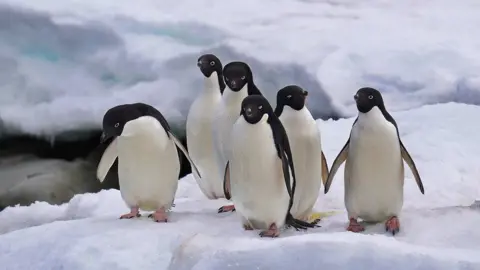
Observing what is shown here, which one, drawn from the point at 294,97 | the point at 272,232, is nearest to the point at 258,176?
the point at 272,232

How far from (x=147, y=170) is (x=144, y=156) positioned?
0.16ft

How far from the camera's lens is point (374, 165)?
2.03 metres

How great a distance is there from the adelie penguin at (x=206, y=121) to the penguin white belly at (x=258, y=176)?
1.54 ft

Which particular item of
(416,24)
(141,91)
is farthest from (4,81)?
(416,24)

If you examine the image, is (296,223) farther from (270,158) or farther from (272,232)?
(270,158)

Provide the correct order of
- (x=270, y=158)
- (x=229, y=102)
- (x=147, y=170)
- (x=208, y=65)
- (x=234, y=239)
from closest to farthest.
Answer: (x=234, y=239) → (x=270, y=158) → (x=147, y=170) → (x=229, y=102) → (x=208, y=65)

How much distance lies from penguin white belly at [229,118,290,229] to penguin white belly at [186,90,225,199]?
0.47 m

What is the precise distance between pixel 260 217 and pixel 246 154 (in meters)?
0.19

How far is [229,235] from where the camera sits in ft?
6.51

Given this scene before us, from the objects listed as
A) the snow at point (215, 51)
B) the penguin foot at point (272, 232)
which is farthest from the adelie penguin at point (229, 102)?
the snow at point (215, 51)

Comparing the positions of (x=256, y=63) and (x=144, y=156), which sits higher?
(x=256, y=63)

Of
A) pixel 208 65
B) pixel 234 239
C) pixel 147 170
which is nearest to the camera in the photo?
pixel 234 239

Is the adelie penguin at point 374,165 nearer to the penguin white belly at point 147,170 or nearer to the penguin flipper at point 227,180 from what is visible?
the penguin flipper at point 227,180

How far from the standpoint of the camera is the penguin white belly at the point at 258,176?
6.40 ft
